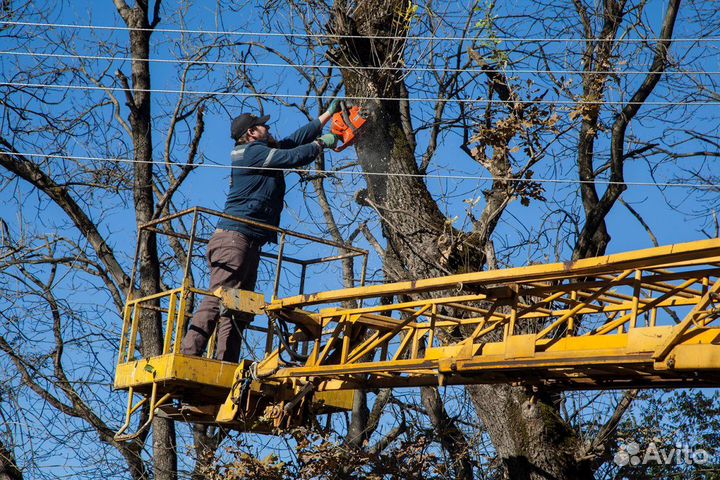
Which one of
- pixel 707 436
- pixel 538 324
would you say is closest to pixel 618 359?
pixel 538 324

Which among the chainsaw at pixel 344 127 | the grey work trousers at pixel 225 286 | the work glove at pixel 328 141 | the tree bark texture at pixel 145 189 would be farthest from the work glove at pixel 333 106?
the tree bark texture at pixel 145 189

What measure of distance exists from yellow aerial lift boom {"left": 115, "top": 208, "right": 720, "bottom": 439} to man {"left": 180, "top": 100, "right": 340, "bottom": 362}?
0.25 meters

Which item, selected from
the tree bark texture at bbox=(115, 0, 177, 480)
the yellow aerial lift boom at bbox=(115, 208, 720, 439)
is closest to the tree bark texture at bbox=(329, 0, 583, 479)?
the yellow aerial lift boom at bbox=(115, 208, 720, 439)

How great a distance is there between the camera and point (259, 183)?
1010cm

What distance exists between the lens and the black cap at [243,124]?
405 inches

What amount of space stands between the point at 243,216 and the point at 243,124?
2.97 feet

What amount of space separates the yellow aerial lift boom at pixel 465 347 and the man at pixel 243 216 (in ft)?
0.81

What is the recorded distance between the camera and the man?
31.8 ft

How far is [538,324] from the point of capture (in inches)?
492

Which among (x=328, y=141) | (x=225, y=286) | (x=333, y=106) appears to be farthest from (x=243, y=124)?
(x=225, y=286)

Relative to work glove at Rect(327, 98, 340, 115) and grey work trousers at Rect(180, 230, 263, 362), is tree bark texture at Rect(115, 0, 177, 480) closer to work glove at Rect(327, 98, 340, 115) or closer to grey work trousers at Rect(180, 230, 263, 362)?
work glove at Rect(327, 98, 340, 115)

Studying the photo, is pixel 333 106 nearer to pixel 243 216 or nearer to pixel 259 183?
pixel 259 183

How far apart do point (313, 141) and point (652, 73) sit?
15.2ft

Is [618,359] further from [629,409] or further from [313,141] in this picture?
[629,409]
